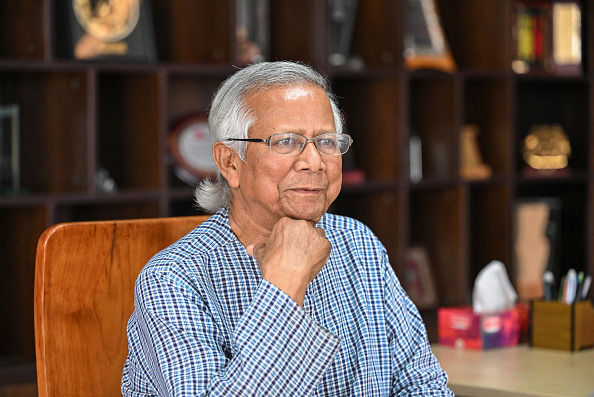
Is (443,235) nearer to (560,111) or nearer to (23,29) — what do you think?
(560,111)

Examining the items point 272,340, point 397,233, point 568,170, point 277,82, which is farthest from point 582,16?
point 272,340

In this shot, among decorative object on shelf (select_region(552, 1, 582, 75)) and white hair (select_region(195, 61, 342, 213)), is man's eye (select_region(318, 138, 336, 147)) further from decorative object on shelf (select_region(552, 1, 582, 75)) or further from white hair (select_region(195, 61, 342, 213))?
decorative object on shelf (select_region(552, 1, 582, 75))

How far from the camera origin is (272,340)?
1.42 m

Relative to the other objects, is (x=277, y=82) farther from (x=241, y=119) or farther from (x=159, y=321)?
(x=159, y=321)

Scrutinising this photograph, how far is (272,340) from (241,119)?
44 cm

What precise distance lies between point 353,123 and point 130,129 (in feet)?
3.05

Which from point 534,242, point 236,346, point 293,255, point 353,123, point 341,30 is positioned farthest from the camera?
point 534,242

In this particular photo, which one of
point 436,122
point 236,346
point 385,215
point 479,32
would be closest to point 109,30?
point 385,215

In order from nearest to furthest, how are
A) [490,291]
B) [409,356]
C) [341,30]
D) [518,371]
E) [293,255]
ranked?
1. [293,255]
2. [409,356]
3. [518,371]
4. [490,291]
5. [341,30]

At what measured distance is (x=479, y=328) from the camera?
223 cm

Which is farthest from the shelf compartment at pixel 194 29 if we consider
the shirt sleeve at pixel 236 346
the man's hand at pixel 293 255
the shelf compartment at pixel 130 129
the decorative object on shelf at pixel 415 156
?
the shirt sleeve at pixel 236 346

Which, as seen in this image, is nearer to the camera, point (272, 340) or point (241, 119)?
point (272, 340)

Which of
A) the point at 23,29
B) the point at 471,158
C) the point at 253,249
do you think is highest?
the point at 23,29

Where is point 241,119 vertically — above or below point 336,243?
above
